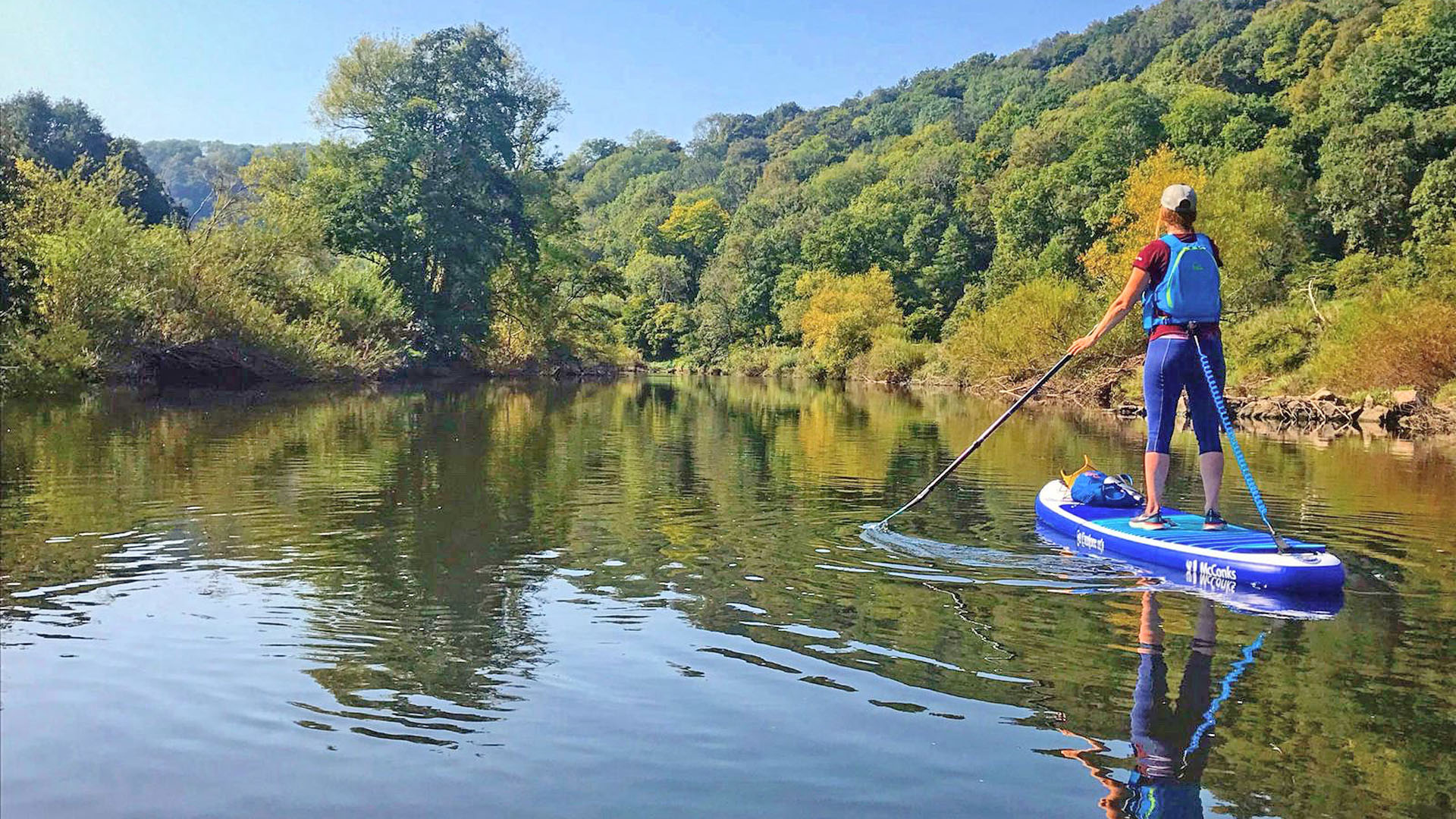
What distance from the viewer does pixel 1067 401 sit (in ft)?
132

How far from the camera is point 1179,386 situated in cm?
873

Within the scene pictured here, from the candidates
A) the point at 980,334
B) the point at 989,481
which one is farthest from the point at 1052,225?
the point at 989,481

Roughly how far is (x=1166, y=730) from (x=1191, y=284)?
470cm

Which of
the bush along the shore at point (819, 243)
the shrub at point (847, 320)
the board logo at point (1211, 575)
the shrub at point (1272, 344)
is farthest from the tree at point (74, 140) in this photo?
the board logo at point (1211, 575)

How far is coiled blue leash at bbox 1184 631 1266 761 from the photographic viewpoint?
4.62 m

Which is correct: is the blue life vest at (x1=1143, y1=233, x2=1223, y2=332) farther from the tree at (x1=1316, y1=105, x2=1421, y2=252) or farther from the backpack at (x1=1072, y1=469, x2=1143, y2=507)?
the tree at (x1=1316, y1=105, x2=1421, y2=252)

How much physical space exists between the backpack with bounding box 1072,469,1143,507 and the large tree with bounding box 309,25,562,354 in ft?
136

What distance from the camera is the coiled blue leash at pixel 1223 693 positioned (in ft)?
A: 15.2

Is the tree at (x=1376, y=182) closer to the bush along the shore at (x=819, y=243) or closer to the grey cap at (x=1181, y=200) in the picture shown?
the bush along the shore at (x=819, y=243)

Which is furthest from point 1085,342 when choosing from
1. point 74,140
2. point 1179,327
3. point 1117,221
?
point 74,140

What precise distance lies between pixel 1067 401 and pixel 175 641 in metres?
37.5

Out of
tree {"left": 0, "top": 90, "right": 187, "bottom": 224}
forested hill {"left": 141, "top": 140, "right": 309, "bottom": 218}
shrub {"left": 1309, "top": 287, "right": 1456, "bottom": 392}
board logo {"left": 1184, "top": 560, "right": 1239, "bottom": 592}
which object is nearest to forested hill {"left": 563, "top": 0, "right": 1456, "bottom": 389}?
shrub {"left": 1309, "top": 287, "right": 1456, "bottom": 392}

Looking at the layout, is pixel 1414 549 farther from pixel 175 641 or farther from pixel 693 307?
pixel 693 307

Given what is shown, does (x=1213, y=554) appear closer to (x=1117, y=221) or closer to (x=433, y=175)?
(x=1117, y=221)
